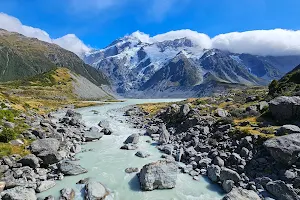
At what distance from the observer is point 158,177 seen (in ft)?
98.7

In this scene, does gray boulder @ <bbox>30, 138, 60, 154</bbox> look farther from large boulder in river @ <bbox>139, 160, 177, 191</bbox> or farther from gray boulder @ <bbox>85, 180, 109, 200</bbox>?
large boulder in river @ <bbox>139, 160, 177, 191</bbox>

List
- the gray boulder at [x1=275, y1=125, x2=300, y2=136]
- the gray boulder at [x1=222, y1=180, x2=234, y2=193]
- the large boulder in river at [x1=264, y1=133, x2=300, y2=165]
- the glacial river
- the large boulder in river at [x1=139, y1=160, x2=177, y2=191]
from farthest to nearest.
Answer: the gray boulder at [x1=275, y1=125, x2=300, y2=136] < the large boulder in river at [x1=264, y1=133, x2=300, y2=165] < the large boulder in river at [x1=139, y1=160, x2=177, y2=191] < the gray boulder at [x1=222, y1=180, x2=234, y2=193] < the glacial river

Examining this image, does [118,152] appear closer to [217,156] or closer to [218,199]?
[217,156]

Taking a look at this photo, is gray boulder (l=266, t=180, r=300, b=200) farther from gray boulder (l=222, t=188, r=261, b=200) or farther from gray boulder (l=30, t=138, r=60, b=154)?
gray boulder (l=30, t=138, r=60, b=154)

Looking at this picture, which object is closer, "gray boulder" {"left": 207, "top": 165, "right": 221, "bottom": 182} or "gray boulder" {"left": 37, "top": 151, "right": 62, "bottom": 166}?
"gray boulder" {"left": 207, "top": 165, "right": 221, "bottom": 182}

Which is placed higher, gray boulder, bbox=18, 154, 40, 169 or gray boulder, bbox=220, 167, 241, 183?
gray boulder, bbox=18, 154, 40, 169

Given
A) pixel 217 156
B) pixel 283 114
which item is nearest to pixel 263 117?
pixel 283 114

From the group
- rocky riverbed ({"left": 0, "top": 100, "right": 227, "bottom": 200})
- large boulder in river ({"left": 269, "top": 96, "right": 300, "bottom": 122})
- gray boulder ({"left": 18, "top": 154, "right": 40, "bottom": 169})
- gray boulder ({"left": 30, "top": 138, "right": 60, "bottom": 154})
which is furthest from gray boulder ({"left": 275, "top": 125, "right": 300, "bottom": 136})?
gray boulder ({"left": 18, "top": 154, "right": 40, "bottom": 169})

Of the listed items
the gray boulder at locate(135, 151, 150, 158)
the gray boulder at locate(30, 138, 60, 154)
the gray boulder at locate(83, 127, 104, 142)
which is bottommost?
the gray boulder at locate(135, 151, 150, 158)

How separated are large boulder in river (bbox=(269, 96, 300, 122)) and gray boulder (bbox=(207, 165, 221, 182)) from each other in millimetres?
18643

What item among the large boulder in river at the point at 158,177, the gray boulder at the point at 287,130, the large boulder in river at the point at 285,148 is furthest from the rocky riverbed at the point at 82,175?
the gray boulder at the point at 287,130

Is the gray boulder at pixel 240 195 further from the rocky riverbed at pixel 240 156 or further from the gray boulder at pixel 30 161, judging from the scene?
the gray boulder at pixel 30 161

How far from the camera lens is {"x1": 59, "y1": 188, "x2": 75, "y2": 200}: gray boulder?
27.0 meters

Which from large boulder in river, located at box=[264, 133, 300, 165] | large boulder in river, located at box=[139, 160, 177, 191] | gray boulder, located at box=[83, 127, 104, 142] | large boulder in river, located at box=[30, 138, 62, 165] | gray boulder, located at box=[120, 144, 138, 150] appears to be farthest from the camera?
gray boulder, located at box=[83, 127, 104, 142]
